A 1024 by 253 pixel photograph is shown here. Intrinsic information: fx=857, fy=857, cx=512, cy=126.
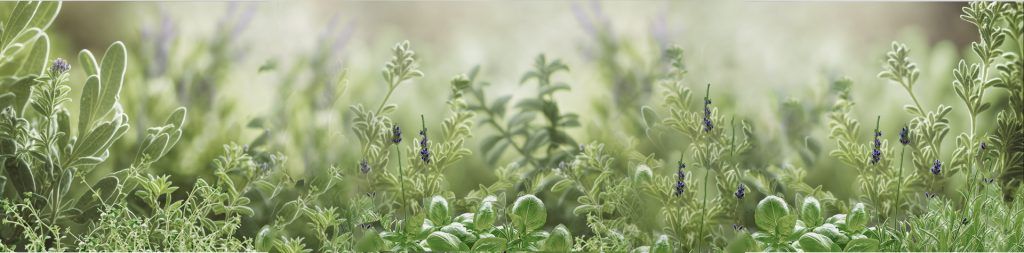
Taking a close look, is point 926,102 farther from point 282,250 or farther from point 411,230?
point 282,250

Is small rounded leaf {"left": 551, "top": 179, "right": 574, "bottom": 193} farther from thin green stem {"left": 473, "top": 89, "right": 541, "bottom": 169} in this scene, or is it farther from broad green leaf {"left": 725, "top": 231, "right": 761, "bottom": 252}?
broad green leaf {"left": 725, "top": 231, "right": 761, "bottom": 252}

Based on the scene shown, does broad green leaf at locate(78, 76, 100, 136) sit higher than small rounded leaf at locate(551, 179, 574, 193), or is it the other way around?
broad green leaf at locate(78, 76, 100, 136)

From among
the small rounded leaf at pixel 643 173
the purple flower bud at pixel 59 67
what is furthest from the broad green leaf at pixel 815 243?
the purple flower bud at pixel 59 67

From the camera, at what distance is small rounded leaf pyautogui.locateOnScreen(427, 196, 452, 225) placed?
2.56 m

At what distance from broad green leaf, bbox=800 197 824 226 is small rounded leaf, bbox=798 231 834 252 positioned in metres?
0.04

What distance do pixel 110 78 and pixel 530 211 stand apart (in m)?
1.31

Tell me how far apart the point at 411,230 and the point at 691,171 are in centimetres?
86

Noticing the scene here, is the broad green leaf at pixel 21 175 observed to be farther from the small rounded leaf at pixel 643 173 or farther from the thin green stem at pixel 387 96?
the small rounded leaf at pixel 643 173

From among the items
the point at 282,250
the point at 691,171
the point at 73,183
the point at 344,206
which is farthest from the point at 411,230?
the point at 73,183

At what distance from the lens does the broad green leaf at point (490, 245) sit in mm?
2562

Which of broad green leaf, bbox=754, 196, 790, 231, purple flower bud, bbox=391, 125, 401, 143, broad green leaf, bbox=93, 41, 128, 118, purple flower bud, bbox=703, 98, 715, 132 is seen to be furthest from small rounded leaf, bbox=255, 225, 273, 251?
broad green leaf, bbox=754, 196, 790, 231

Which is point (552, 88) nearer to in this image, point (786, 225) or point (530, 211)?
point (530, 211)

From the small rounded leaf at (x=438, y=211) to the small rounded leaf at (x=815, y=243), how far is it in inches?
42.9

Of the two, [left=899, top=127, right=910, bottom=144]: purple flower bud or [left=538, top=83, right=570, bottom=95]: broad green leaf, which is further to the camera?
[left=899, top=127, right=910, bottom=144]: purple flower bud
